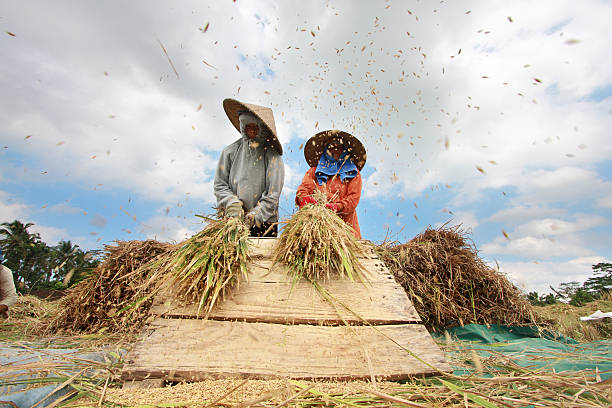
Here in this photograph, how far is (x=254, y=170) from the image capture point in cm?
385

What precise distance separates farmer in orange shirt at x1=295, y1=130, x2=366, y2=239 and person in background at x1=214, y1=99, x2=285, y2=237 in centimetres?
47

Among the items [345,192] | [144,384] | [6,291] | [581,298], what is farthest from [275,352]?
[581,298]

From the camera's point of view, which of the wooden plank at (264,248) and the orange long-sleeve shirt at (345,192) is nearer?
the wooden plank at (264,248)

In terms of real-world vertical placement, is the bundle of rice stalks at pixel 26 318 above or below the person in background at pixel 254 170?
below

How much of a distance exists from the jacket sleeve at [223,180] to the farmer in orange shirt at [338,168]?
931 mm

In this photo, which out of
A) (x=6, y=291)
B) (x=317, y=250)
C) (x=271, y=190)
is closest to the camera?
(x=317, y=250)

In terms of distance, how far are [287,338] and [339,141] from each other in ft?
10.4

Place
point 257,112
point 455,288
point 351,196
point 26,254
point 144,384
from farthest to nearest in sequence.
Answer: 1. point 26,254
2. point 351,196
3. point 257,112
4. point 455,288
5. point 144,384

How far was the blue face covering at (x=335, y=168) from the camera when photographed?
4184mm

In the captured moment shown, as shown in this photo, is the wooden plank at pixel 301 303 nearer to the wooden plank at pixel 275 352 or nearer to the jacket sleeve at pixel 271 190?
the wooden plank at pixel 275 352

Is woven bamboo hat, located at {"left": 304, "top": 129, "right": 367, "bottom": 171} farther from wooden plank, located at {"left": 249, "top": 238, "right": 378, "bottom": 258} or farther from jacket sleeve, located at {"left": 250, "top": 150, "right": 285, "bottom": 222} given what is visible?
wooden plank, located at {"left": 249, "top": 238, "right": 378, "bottom": 258}

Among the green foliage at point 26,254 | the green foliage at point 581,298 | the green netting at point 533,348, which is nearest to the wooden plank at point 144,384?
the green netting at point 533,348

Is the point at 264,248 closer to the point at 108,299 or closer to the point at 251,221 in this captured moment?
the point at 251,221

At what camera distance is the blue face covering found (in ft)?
13.7
